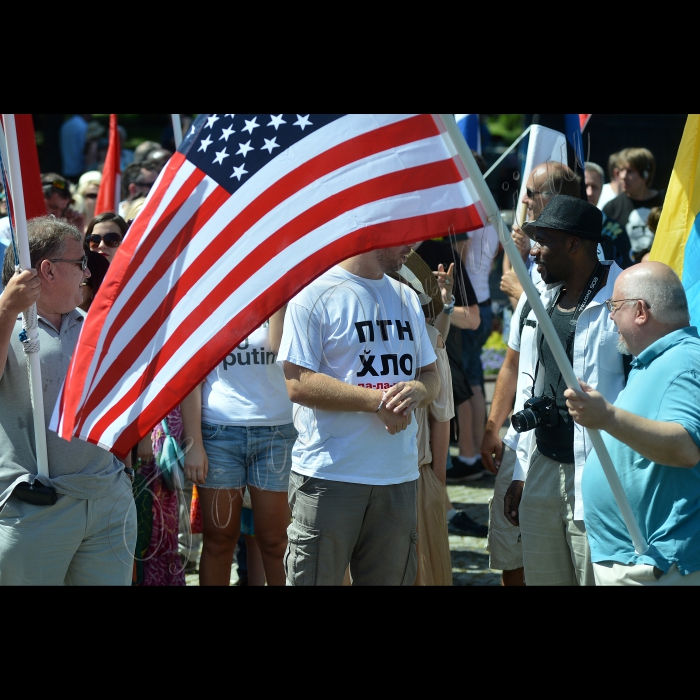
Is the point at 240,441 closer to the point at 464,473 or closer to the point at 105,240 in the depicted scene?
the point at 105,240

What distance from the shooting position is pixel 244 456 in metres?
4.61

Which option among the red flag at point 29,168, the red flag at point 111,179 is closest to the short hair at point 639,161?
the red flag at point 111,179

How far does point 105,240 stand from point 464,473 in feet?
12.6

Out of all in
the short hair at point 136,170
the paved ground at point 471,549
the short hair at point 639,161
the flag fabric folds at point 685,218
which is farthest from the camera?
the short hair at point 639,161

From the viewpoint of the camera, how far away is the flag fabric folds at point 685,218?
171 inches

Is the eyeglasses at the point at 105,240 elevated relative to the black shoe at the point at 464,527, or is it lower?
elevated

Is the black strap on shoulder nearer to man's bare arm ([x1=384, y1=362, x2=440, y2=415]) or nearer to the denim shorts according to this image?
man's bare arm ([x1=384, y1=362, x2=440, y2=415])

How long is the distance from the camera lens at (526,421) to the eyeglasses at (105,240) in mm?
2703

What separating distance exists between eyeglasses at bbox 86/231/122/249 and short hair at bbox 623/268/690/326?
3.18 m

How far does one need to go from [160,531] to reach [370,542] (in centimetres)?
151

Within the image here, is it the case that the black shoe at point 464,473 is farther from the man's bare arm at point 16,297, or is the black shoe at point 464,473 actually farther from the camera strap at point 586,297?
the man's bare arm at point 16,297

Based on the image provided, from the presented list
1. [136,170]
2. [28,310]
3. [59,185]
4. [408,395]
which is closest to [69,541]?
[28,310]

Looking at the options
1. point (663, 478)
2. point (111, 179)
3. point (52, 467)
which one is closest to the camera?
point (663, 478)

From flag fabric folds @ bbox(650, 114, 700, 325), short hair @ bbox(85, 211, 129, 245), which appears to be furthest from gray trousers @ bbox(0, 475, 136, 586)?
flag fabric folds @ bbox(650, 114, 700, 325)
